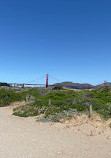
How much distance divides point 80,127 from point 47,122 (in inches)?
123

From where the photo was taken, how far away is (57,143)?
28.2 feet

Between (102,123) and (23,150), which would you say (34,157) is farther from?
(102,123)

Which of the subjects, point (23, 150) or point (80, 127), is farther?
point (80, 127)

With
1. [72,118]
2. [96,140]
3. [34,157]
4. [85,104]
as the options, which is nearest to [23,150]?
[34,157]

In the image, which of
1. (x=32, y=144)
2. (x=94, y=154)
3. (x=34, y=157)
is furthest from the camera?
(x=32, y=144)

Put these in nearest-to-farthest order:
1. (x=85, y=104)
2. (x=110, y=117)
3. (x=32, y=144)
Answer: (x=32, y=144)
(x=110, y=117)
(x=85, y=104)

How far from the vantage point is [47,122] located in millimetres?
13391

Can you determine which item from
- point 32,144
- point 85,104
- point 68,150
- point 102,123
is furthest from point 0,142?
point 85,104

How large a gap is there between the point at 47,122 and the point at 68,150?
19.5 ft

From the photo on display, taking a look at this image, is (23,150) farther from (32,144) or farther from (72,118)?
(72,118)

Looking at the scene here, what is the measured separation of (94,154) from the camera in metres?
7.19

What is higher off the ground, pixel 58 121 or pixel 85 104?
pixel 85 104

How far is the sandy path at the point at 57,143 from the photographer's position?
7.10 metres

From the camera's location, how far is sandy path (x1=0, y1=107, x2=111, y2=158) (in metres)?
7.10
